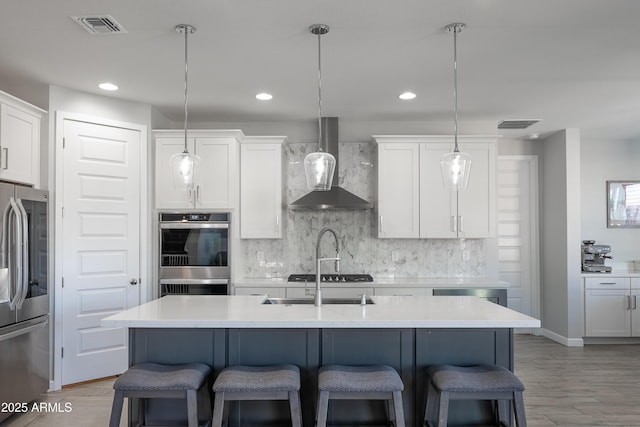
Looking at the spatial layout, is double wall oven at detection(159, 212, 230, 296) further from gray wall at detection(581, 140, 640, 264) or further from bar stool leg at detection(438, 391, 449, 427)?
gray wall at detection(581, 140, 640, 264)

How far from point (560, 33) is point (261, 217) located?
315cm

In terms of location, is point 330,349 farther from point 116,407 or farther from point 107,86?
point 107,86

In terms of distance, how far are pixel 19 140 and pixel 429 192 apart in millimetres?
3797

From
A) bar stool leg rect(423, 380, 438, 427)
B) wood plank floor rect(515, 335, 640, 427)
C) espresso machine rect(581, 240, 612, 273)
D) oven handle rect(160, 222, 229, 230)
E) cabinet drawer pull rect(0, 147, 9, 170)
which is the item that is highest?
cabinet drawer pull rect(0, 147, 9, 170)

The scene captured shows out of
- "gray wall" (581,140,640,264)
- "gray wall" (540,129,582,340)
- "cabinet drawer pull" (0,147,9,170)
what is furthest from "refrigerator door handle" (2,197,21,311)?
"gray wall" (581,140,640,264)

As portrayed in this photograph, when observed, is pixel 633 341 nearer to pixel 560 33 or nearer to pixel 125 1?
pixel 560 33

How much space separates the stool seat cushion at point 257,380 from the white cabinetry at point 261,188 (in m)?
2.49

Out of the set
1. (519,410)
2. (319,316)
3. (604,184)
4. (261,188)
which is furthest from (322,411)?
(604,184)

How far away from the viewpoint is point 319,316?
8.56 ft

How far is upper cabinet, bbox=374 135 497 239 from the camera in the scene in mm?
4914

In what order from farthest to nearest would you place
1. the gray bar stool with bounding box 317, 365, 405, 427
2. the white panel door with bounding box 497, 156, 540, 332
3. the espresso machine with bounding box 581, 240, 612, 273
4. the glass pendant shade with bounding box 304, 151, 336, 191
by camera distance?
the white panel door with bounding box 497, 156, 540, 332 → the espresso machine with bounding box 581, 240, 612, 273 → the glass pendant shade with bounding box 304, 151, 336, 191 → the gray bar stool with bounding box 317, 365, 405, 427

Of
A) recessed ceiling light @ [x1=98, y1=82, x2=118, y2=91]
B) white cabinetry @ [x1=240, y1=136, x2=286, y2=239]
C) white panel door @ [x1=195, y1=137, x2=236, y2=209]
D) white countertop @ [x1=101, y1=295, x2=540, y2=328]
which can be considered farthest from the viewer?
white cabinetry @ [x1=240, y1=136, x2=286, y2=239]

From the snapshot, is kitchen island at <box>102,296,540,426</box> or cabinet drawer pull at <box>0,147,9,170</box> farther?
cabinet drawer pull at <box>0,147,9,170</box>

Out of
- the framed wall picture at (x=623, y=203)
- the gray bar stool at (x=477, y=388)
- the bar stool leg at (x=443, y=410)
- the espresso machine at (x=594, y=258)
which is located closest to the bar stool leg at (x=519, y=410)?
the gray bar stool at (x=477, y=388)
